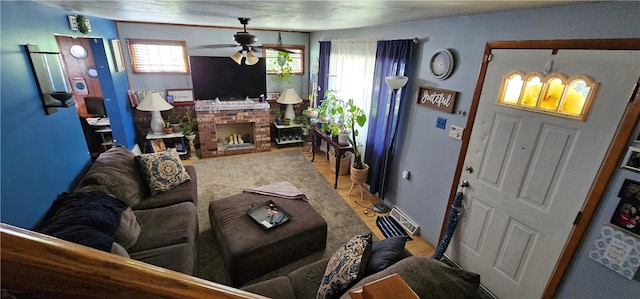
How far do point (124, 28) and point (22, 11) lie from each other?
276 centimetres

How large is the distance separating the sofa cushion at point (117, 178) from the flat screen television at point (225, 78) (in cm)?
213

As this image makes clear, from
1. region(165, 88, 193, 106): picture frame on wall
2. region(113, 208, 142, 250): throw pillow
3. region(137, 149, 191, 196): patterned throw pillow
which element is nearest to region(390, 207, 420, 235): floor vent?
region(137, 149, 191, 196): patterned throw pillow

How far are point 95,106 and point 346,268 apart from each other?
15.5ft

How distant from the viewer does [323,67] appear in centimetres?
457

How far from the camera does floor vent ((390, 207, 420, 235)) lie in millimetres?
2928

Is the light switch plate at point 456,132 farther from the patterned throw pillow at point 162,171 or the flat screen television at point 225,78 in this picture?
the flat screen television at point 225,78

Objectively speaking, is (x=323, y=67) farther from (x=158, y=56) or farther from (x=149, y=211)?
(x=149, y=211)

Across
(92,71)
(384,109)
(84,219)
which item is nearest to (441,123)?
(384,109)

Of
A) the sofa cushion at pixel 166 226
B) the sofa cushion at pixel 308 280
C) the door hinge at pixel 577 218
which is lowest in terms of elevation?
the sofa cushion at pixel 308 280

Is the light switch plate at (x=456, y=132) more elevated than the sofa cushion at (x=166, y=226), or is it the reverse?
the light switch plate at (x=456, y=132)

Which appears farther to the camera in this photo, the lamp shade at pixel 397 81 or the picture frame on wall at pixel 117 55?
the picture frame on wall at pixel 117 55

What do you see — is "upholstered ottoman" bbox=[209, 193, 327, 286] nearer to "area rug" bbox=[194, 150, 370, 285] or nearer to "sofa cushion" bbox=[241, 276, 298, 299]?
"area rug" bbox=[194, 150, 370, 285]

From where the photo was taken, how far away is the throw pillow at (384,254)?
1.53 meters

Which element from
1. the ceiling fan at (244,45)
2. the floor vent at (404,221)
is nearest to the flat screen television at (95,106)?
the ceiling fan at (244,45)
